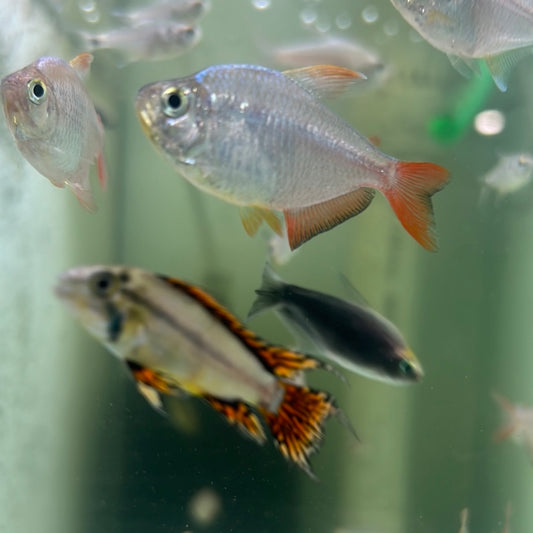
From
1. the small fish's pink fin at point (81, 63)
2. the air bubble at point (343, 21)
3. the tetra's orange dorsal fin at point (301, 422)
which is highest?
the air bubble at point (343, 21)

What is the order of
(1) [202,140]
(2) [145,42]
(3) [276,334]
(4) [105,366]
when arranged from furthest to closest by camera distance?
(4) [105,366]
(3) [276,334]
(2) [145,42]
(1) [202,140]

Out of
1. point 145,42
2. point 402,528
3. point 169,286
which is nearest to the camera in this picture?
point 169,286

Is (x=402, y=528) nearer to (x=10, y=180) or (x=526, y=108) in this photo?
(x=526, y=108)

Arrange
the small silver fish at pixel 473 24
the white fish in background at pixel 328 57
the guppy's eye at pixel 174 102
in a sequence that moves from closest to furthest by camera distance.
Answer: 1. the guppy's eye at pixel 174 102
2. the small silver fish at pixel 473 24
3. the white fish in background at pixel 328 57

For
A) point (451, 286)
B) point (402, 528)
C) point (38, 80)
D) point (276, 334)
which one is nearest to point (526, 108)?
point (451, 286)

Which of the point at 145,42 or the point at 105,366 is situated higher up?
the point at 145,42

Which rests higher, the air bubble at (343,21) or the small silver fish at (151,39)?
the air bubble at (343,21)

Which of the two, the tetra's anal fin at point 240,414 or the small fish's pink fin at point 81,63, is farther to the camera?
the small fish's pink fin at point 81,63

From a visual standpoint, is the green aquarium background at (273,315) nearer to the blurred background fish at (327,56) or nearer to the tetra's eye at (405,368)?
the blurred background fish at (327,56)

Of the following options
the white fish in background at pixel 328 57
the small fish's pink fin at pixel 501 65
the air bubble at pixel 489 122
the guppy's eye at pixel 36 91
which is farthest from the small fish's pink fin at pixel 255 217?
the air bubble at pixel 489 122
